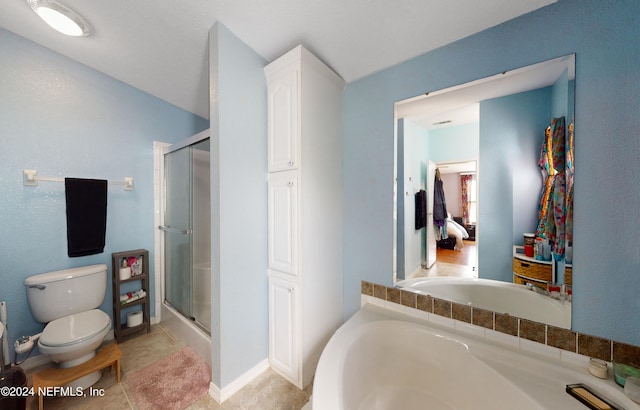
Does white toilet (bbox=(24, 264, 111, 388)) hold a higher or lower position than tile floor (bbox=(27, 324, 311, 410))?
higher

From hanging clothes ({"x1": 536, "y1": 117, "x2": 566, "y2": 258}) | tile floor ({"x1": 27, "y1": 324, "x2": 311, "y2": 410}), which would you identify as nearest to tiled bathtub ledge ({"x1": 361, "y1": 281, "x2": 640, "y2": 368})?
hanging clothes ({"x1": 536, "y1": 117, "x2": 566, "y2": 258})

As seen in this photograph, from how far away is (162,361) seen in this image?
5.37 ft

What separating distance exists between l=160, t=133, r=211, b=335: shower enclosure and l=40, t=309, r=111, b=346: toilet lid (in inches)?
22.5

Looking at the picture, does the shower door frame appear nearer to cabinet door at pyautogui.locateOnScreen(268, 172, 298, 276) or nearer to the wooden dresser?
cabinet door at pyautogui.locateOnScreen(268, 172, 298, 276)

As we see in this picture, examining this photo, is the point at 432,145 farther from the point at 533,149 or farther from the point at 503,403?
the point at 503,403

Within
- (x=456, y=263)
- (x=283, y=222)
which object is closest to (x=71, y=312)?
(x=283, y=222)

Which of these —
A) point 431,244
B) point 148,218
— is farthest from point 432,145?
point 148,218

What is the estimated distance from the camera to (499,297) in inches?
42.8

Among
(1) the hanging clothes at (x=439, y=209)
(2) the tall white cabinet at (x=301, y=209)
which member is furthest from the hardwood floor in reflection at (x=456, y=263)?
(2) the tall white cabinet at (x=301, y=209)

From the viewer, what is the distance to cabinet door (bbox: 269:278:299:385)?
4.50 feet

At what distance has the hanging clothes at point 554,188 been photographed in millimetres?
943

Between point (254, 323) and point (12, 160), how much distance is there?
216 centimetres

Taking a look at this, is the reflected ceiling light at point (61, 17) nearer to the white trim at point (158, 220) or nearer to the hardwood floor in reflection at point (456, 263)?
the white trim at point (158, 220)

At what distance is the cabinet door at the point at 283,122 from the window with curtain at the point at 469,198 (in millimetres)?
1045
